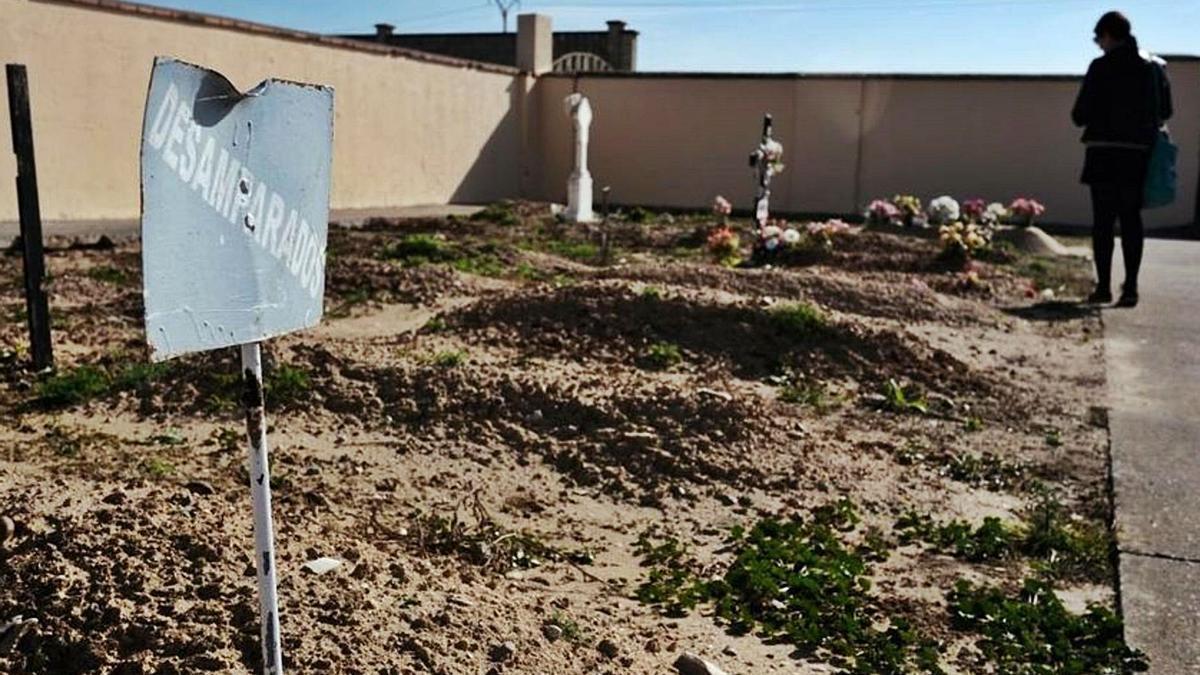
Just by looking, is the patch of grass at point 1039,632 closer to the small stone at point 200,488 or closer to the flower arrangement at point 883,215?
the small stone at point 200,488

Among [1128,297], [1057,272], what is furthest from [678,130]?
[1128,297]

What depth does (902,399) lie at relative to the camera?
237 inches

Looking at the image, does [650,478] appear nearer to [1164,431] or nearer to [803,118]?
[1164,431]

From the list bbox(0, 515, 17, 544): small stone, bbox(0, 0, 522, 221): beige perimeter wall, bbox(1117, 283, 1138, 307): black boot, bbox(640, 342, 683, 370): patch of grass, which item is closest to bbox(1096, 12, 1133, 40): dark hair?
bbox(1117, 283, 1138, 307): black boot

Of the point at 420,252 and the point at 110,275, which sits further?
the point at 420,252

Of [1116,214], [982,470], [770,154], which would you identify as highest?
[770,154]

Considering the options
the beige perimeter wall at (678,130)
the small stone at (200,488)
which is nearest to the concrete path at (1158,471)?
the small stone at (200,488)

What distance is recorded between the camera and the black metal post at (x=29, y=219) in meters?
5.74

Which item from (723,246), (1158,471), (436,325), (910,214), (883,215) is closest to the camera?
(1158,471)

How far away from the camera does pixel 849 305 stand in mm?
8609

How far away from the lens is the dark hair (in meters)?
8.64

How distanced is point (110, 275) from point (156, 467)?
5324mm

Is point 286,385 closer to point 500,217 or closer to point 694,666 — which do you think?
point 694,666

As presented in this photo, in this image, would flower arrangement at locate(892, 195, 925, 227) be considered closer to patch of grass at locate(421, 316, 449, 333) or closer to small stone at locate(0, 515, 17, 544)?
patch of grass at locate(421, 316, 449, 333)
